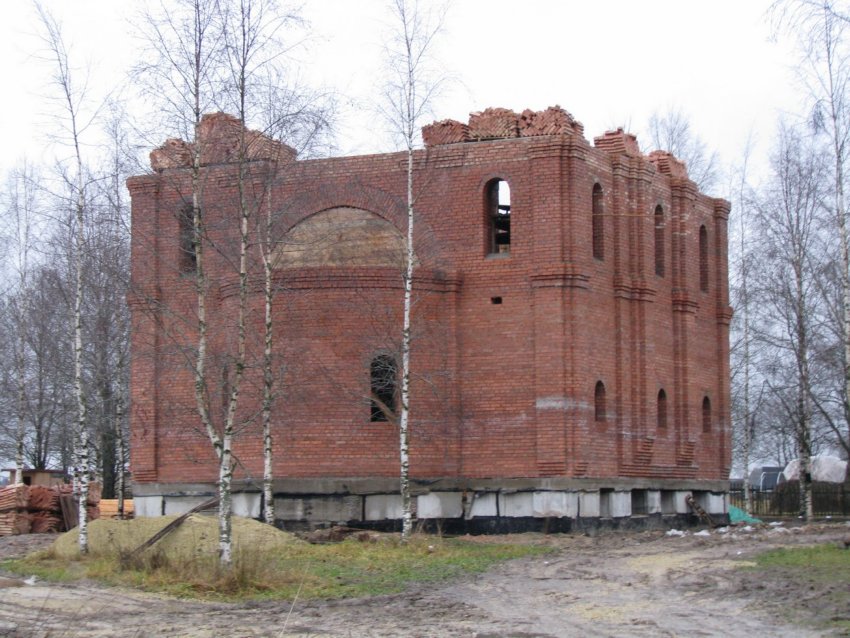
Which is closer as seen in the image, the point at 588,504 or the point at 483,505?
the point at 483,505

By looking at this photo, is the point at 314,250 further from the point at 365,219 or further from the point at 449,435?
the point at 449,435

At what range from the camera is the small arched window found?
96.5ft

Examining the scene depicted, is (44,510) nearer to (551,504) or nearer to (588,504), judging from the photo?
(551,504)

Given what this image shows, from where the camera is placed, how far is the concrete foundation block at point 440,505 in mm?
25531

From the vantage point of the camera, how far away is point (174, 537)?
20.8 meters

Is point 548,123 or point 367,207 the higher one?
point 548,123

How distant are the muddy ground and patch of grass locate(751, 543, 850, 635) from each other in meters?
0.05

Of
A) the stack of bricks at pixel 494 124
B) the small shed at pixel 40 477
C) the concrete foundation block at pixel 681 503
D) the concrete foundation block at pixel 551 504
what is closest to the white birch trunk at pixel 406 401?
the concrete foundation block at pixel 551 504

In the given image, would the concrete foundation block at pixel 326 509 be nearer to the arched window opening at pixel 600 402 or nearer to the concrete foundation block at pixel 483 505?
the concrete foundation block at pixel 483 505

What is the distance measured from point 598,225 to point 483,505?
245 inches

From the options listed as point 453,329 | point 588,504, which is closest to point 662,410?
point 588,504

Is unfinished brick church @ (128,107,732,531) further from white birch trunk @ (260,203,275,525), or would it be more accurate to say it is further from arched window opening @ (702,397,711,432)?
arched window opening @ (702,397,711,432)

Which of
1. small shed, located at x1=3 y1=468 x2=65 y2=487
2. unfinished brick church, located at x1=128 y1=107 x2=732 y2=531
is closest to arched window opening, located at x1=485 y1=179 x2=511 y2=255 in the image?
unfinished brick church, located at x1=128 y1=107 x2=732 y2=531

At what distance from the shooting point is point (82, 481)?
827 inches
